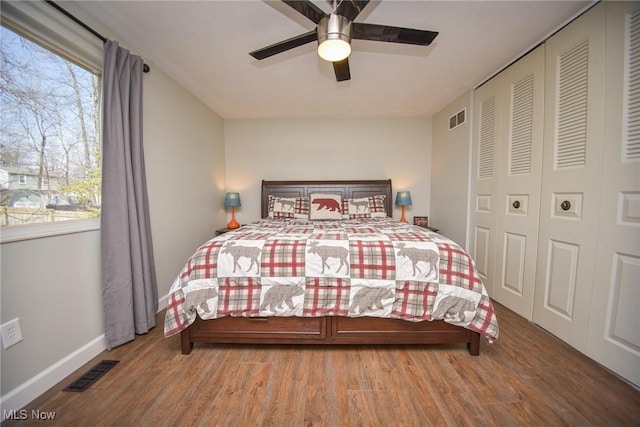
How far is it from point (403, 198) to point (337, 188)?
39.2 inches

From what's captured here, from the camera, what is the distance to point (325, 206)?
10.2 ft

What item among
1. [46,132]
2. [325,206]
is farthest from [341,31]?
[325,206]

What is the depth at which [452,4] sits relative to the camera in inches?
58.2

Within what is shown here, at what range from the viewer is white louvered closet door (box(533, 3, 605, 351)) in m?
1.48

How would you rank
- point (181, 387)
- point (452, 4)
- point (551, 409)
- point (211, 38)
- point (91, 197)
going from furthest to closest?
point (211, 38)
point (91, 197)
point (452, 4)
point (181, 387)
point (551, 409)

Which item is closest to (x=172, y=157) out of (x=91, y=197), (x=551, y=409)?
(x=91, y=197)

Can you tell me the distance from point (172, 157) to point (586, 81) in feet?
11.1

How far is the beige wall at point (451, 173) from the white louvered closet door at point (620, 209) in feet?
4.25

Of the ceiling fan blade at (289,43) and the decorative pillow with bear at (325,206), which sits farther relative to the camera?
the decorative pillow with bear at (325,206)

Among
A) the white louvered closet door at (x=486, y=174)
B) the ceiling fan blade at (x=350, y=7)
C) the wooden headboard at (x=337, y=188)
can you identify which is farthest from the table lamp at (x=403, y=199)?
the ceiling fan blade at (x=350, y=7)

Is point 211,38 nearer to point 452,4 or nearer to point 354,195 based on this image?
point 452,4

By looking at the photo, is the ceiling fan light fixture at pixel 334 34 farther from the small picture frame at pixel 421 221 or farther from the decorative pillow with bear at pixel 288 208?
the small picture frame at pixel 421 221

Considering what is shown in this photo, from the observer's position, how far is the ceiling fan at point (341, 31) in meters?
1.27

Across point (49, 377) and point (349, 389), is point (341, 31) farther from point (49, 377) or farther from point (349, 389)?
point (49, 377)
